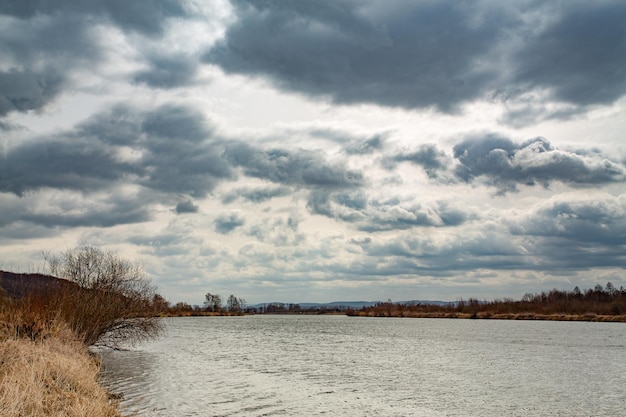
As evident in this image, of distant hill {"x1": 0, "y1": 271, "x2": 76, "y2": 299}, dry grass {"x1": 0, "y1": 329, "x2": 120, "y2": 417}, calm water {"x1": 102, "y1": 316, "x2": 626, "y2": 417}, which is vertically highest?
distant hill {"x1": 0, "y1": 271, "x2": 76, "y2": 299}

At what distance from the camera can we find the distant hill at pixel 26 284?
32.8 meters

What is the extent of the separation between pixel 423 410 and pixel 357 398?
389cm

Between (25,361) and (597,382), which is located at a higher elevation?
(25,361)

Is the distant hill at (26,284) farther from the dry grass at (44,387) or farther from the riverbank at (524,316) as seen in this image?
the riverbank at (524,316)

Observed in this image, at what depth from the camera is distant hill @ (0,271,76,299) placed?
32.8 m

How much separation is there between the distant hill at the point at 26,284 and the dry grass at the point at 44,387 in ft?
31.2

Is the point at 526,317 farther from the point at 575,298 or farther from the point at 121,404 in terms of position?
the point at 121,404

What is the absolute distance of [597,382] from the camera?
31.1 metres

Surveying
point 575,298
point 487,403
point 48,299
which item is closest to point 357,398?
point 487,403

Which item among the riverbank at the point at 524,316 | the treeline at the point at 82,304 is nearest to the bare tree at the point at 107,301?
the treeline at the point at 82,304

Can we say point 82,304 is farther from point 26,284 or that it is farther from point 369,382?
point 369,382

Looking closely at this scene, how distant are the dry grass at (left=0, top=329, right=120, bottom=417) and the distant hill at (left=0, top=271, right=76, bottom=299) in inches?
374

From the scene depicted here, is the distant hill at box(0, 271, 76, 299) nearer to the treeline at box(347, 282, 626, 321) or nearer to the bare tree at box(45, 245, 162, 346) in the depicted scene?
the bare tree at box(45, 245, 162, 346)

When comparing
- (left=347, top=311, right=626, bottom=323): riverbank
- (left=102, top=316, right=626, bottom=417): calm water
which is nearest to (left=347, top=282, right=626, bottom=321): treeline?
(left=347, top=311, right=626, bottom=323): riverbank
